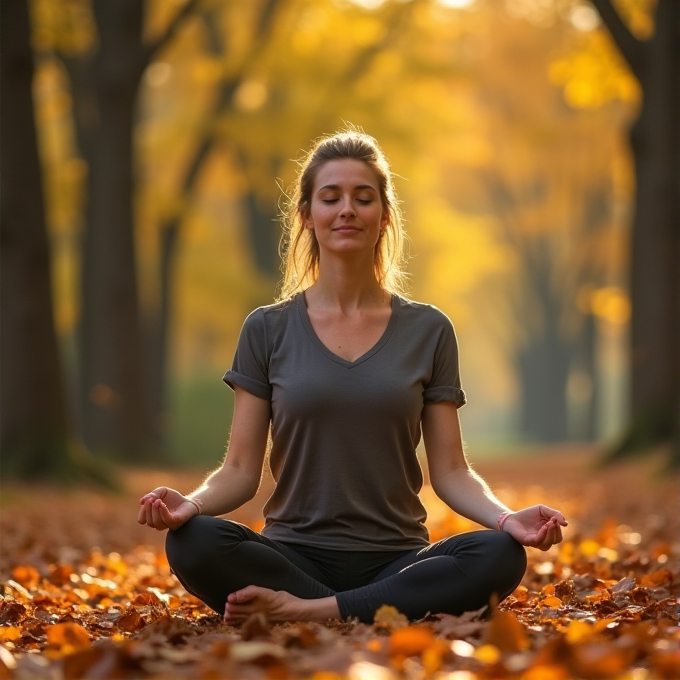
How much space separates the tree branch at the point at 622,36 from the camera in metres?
10.5

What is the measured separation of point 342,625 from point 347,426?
2.18 feet

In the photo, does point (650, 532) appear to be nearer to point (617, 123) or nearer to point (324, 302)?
point (324, 302)

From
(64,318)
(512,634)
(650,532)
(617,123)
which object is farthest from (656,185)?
(617,123)

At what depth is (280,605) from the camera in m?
3.52

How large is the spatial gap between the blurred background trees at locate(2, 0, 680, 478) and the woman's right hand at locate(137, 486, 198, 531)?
6.04 metres

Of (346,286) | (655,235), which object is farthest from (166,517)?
(655,235)

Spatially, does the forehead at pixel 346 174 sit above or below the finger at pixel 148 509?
above

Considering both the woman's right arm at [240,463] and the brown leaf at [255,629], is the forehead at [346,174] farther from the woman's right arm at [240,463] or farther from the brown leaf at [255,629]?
the brown leaf at [255,629]

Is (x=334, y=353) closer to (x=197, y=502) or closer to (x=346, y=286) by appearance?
(x=346, y=286)

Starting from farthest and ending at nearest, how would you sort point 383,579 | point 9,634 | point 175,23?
1. point 175,23
2. point 383,579
3. point 9,634

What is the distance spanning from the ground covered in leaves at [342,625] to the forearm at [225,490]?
1.25 ft

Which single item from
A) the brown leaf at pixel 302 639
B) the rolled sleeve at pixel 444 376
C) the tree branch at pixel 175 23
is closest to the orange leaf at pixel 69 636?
the brown leaf at pixel 302 639

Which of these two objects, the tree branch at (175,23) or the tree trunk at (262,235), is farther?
the tree trunk at (262,235)

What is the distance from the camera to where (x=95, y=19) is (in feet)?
42.1
